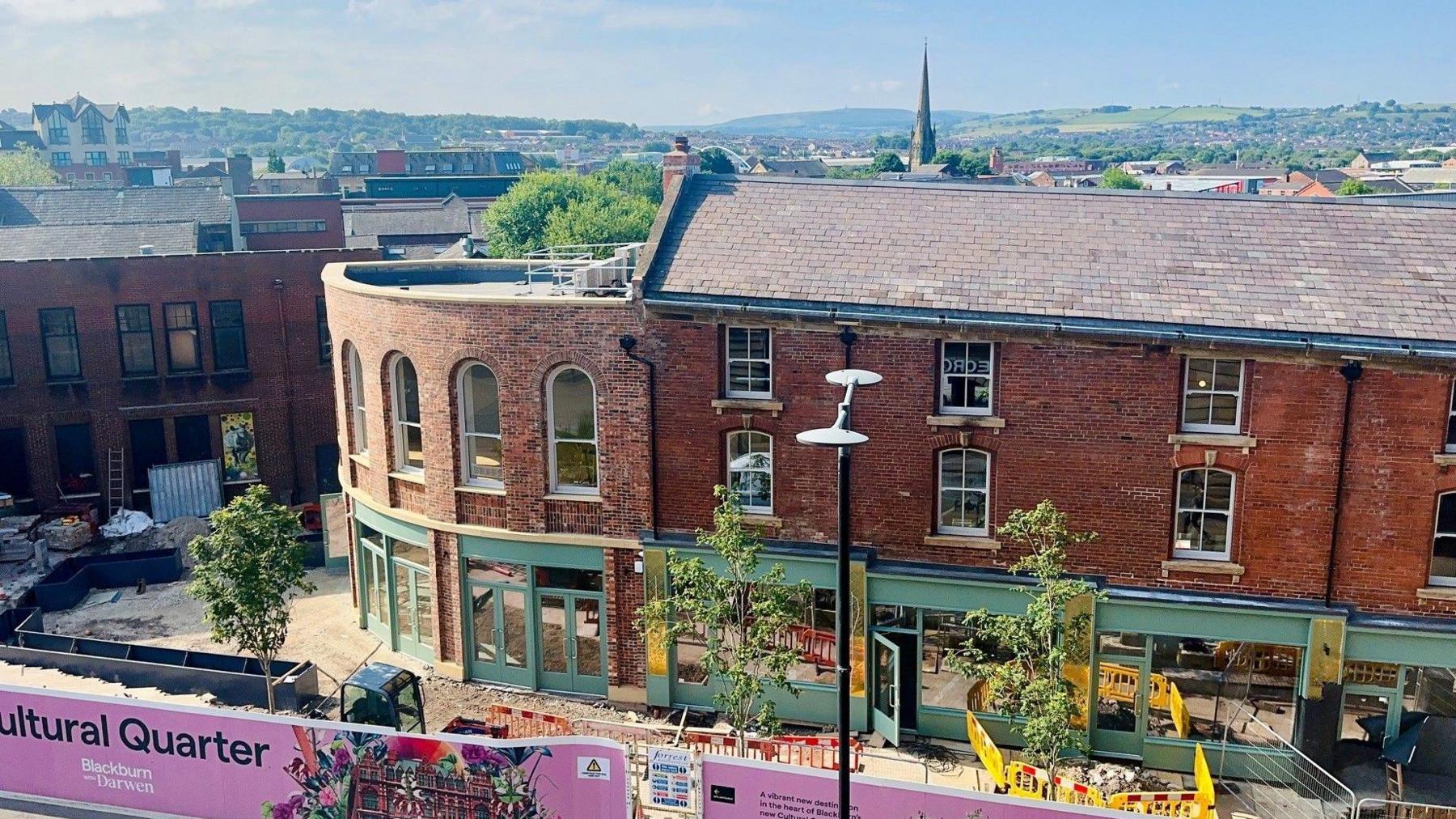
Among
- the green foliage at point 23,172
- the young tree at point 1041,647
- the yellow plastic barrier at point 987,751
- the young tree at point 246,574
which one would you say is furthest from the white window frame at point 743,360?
the green foliage at point 23,172

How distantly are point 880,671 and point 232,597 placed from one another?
11.5 meters

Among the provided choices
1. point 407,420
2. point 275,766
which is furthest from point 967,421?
point 275,766

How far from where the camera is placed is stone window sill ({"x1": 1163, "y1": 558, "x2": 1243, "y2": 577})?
61.7 ft

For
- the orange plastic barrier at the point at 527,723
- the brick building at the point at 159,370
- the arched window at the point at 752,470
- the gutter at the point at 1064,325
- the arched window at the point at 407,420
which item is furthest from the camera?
the brick building at the point at 159,370

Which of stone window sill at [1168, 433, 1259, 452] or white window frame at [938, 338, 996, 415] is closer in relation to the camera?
stone window sill at [1168, 433, 1259, 452]

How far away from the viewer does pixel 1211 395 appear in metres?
18.8

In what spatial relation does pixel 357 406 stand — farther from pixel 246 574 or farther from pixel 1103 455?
pixel 1103 455

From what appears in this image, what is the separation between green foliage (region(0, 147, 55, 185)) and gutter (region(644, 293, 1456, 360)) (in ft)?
293

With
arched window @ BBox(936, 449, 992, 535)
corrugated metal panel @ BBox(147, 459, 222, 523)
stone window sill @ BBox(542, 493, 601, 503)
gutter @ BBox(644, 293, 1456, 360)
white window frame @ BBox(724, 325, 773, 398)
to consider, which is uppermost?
gutter @ BBox(644, 293, 1456, 360)

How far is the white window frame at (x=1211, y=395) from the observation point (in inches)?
734

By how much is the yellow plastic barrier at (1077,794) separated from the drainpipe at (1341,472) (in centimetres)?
492

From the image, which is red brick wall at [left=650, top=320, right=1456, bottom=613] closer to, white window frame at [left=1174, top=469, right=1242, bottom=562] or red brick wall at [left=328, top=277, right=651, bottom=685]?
white window frame at [left=1174, top=469, right=1242, bottom=562]

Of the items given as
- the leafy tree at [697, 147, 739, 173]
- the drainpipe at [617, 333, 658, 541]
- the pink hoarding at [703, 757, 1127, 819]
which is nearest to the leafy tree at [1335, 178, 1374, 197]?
the leafy tree at [697, 147, 739, 173]

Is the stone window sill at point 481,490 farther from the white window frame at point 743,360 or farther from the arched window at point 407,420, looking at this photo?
the white window frame at point 743,360
